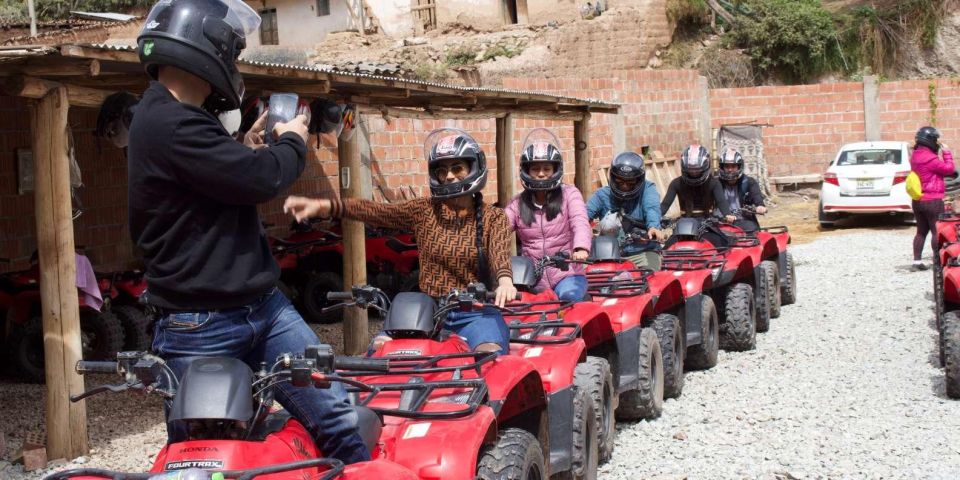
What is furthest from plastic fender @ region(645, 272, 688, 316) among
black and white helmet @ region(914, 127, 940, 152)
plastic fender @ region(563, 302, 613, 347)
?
black and white helmet @ region(914, 127, 940, 152)

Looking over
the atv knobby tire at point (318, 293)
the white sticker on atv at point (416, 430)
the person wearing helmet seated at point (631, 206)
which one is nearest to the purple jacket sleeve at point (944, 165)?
the person wearing helmet seated at point (631, 206)

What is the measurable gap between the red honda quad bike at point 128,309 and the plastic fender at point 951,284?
6.86 meters

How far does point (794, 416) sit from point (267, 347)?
208 inches

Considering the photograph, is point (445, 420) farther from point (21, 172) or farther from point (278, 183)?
point (21, 172)

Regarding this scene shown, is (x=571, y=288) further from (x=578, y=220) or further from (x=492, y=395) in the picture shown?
(x=492, y=395)

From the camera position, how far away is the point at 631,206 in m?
10.3

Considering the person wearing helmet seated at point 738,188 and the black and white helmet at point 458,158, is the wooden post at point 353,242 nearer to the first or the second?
the person wearing helmet seated at point 738,188

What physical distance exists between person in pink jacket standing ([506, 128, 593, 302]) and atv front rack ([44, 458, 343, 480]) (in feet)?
15.0

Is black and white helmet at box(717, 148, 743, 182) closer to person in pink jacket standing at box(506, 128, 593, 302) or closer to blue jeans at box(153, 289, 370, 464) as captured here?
person in pink jacket standing at box(506, 128, 593, 302)

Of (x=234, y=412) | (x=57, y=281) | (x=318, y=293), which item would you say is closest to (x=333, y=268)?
(x=318, y=293)

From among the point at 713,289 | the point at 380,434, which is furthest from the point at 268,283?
the point at 713,289

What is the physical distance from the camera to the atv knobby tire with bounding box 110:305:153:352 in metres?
10.5

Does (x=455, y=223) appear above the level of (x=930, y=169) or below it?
below

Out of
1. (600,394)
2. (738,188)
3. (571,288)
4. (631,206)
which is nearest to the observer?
(600,394)
